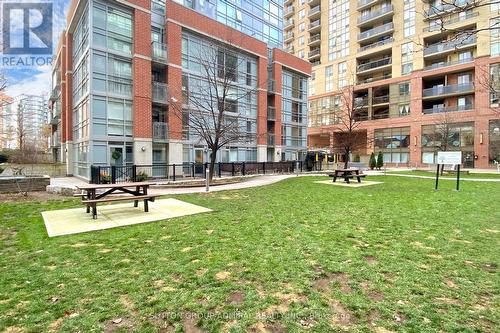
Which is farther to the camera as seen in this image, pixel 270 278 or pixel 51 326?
→ pixel 270 278

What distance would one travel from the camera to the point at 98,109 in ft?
62.2

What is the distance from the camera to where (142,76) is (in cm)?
2041

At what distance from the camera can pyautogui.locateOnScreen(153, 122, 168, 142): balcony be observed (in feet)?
69.9

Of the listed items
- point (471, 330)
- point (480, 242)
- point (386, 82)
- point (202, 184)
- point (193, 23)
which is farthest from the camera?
point (386, 82)

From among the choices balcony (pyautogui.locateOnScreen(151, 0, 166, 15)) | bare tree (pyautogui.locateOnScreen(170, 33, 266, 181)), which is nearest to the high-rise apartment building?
bare tree (pyautogui.locateOnScreen(170, 33, 266, 181))

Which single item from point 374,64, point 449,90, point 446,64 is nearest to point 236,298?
point 449,90

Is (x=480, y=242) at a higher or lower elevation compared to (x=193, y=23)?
lower

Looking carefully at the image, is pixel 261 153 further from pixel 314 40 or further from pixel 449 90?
pixel 314 40

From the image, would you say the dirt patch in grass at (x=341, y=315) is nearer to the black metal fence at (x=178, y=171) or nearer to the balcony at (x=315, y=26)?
the black metal fence at (x=178, y=171)

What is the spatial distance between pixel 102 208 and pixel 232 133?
12.1 metres

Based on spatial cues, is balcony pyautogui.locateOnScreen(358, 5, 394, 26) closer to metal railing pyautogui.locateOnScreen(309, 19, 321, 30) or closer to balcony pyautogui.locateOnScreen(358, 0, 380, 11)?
balcony pyautogui.locateOnScreen(358, 0, 380, 11)

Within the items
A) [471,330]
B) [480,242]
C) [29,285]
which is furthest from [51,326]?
[480,242]

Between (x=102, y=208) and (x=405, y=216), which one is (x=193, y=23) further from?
(x=405, y=216)

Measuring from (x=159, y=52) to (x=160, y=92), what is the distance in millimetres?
3053
